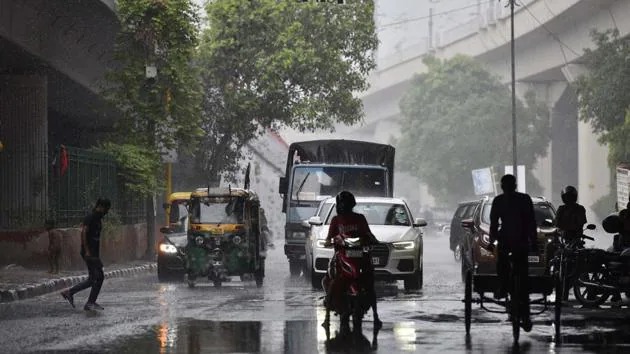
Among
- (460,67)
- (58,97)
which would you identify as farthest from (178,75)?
(460,67)

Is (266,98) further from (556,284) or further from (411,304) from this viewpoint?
(556,284)

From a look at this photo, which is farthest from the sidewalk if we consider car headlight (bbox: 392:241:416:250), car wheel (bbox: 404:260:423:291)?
car wheel (bbox: 404:260:423:291)

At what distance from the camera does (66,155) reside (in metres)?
35.1

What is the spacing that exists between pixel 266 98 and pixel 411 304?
32346 millimetres

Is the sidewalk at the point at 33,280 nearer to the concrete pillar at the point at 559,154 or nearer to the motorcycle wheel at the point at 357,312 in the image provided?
the motorcycle wheel at the point at 357,312

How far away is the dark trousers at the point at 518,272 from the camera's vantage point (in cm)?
1506

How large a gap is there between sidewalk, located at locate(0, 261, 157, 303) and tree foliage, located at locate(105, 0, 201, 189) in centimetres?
684

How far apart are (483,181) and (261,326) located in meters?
72.9

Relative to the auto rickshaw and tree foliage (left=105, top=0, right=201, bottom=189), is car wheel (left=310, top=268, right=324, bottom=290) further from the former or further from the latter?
tree foliage (left=105, top=0, right=201, bottom=189)

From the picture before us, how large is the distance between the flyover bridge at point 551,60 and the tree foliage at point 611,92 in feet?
6.64

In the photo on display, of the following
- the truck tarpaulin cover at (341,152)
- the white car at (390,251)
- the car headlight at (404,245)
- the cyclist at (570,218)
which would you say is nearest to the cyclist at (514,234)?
the cyclist at (570,218)

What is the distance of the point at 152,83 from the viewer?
41594 millimetres

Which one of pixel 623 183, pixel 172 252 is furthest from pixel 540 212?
pixel 623 183

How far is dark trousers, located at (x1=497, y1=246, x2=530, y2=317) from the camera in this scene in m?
15.1
